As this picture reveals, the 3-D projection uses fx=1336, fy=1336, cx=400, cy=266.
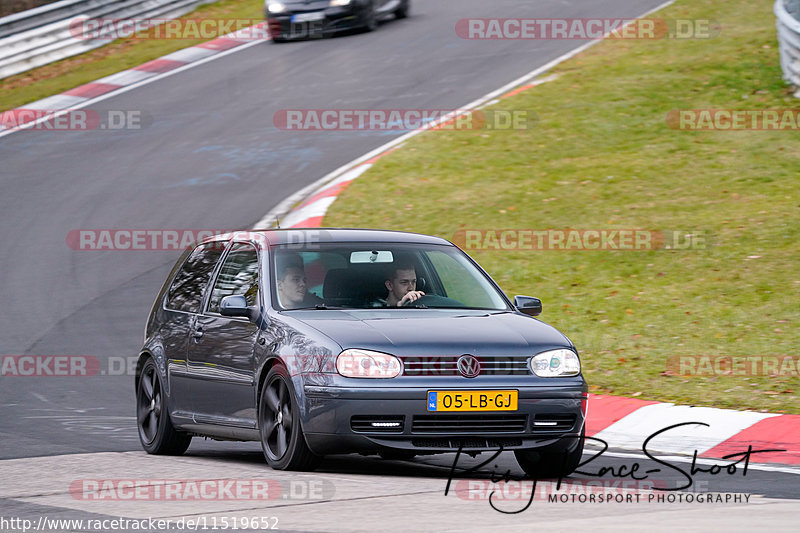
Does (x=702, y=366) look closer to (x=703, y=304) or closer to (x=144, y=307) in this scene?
(x=703, y=304)

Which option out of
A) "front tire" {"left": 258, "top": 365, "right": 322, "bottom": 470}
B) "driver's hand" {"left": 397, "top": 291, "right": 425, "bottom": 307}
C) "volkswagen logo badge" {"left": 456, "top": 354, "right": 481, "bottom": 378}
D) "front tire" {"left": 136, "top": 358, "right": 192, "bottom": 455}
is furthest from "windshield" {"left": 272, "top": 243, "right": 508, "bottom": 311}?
"front tire" {"left": 136, "top": 358, "right": 192, "bottom": 455}

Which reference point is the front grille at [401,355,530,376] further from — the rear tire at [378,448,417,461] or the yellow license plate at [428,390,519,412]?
the rear tire at [378,448,417,461]

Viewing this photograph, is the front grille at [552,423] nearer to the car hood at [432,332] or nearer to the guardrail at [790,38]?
the car hood at [432,332]

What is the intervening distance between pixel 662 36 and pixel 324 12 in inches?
275

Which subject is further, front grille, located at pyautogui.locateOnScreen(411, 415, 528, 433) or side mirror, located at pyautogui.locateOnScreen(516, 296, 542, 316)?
side mirror, located at pyautogui.locateOnScreen(516, 296, 542, 316)

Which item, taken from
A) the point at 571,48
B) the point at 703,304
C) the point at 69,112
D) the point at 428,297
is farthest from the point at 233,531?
the point at 571,48

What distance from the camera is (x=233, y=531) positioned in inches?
239

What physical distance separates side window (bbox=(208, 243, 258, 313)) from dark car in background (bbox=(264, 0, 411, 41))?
19109 millimetres

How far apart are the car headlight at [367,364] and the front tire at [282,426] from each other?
37 centimetres

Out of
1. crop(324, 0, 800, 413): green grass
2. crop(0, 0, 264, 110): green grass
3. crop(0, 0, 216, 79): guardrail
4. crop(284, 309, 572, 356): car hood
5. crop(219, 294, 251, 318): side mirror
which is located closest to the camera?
crop(284, 309, 572, 356): car hood

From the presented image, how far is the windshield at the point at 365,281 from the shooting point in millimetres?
8492

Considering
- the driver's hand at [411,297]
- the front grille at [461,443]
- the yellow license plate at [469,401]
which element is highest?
the driver's hand at [411,297]

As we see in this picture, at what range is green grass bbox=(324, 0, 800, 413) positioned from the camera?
1238cm

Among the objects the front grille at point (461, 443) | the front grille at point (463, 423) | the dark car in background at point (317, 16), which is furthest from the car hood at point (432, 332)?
the dark car in background at point (317, 16)
